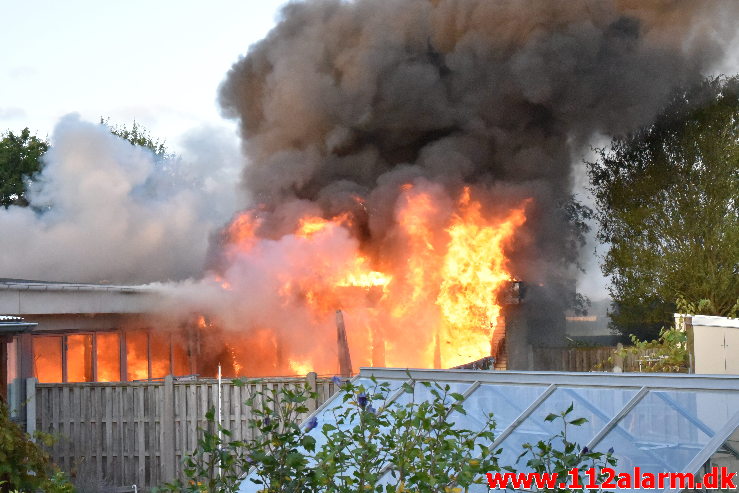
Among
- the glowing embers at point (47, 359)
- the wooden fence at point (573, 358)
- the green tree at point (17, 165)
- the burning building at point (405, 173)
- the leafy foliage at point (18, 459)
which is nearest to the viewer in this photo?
the leafy foliage at point (18, 459)

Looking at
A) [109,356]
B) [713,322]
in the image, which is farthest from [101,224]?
[713,322]

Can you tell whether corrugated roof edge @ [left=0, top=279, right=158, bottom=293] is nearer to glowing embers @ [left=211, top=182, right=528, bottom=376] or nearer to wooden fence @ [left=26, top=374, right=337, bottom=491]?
wooden fence @ [left=26, top=374, right=337, bottom=491]

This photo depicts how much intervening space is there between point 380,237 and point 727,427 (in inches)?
624

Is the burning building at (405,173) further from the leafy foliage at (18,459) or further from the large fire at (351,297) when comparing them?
the leafy foliage at (18,459)

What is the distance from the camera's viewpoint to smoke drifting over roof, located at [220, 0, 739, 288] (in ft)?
72.4

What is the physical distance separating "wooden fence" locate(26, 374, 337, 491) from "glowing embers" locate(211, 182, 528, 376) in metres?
6.09

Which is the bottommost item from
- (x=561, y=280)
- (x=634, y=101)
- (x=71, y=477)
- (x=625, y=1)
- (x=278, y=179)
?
(x=71, y=477)

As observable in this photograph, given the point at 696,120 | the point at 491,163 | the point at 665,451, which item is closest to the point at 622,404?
the point at 665,451

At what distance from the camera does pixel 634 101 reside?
24.0m

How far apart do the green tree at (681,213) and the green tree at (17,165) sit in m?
21.4

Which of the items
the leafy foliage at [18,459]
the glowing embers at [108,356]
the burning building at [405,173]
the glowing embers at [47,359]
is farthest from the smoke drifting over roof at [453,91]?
the leafy foliage at [18,459]

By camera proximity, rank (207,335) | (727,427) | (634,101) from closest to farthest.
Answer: (727,427), (207,335), (634,101)

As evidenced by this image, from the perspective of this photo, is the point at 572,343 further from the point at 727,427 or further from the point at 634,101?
the point at 727,427

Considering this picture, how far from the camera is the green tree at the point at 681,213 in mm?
26984
